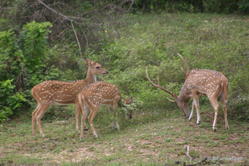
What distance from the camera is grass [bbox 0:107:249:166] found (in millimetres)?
8914

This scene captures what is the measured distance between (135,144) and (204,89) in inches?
74.1

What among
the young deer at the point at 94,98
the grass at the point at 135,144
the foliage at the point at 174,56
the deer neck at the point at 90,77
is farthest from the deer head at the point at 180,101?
the deer neck at the point at 90,77

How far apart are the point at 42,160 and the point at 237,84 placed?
4597mm

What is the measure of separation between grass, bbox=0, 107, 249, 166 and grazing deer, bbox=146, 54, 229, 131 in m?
0.31

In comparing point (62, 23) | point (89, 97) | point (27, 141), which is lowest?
point (27, 141)

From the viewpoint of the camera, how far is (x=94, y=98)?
10.6 metres

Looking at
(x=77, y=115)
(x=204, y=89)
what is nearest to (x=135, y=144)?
(x=204, y=89)

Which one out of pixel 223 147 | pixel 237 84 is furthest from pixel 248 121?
pixel 223 147

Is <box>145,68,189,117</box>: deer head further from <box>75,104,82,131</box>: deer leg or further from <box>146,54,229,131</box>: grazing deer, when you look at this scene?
<box>75,104,82,131</box>: deer leg

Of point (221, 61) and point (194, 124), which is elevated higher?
point (221, 61)

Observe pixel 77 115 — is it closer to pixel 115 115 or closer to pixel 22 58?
pixel 115 115

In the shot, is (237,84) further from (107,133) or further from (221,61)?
(107,133)

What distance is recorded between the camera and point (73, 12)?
1543 centimetres

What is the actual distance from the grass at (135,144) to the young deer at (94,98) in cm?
39
